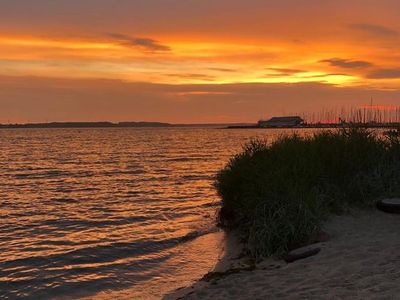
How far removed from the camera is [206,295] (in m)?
7.73

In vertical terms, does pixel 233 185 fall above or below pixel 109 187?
above

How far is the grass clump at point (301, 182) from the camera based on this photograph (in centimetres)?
1059

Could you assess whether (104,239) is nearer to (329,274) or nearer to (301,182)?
(301,182)

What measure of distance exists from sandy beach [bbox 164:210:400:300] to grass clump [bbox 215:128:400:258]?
0.76 metres

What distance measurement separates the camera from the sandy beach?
676 centimetres

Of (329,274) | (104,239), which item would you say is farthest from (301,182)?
(104,239)

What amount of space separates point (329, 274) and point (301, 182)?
4523 mm

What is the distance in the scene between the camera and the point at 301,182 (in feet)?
39.5

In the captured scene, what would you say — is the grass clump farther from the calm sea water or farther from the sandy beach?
the calm sea water

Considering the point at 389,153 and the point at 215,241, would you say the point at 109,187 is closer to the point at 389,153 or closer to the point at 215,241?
the point at 215,241

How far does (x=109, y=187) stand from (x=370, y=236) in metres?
18.9

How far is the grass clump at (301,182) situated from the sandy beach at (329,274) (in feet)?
2.49

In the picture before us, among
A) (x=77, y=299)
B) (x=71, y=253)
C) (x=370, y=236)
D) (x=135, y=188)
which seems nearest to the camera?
(x=77, y=299)

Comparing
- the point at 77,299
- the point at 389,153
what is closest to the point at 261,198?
the point at 77,299
